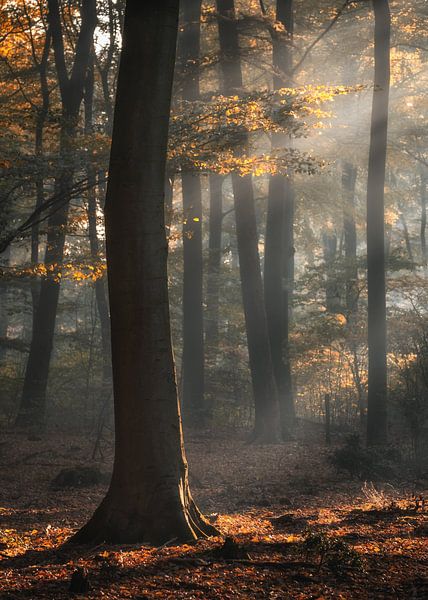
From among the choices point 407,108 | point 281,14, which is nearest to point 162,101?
point 281,14

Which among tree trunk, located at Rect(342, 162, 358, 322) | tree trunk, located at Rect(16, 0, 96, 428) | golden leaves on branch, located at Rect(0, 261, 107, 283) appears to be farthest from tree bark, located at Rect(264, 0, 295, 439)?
golden leaves on branch, located at Rect(0, 261, 107, 283)

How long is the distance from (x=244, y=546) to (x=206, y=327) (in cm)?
1756

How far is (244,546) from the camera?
561 cm

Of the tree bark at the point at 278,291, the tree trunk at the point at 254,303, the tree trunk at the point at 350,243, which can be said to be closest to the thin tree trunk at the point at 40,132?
the tree trunk at the point at 254,303

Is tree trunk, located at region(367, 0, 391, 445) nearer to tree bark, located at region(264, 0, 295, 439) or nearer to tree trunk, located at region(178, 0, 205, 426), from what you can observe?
tree bark, located at region(264, 0, 295, 439)

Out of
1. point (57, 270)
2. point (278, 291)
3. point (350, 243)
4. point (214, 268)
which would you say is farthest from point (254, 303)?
point (350, 243)

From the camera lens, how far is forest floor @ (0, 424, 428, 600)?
4402mm

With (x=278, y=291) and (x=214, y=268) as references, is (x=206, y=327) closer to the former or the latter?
(x=214, y=268)

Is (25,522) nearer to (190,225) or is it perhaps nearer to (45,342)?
(45,342)

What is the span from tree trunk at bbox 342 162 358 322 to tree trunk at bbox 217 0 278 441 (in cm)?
502

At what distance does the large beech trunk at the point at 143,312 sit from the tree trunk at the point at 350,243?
15.1m

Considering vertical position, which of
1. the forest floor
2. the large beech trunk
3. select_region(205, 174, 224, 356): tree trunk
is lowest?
the forest floor

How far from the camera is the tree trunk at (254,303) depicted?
1591 centimetres

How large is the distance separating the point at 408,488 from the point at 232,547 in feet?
22.4
